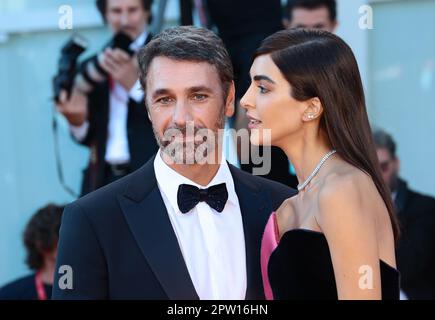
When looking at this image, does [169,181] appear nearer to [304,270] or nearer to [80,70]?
[304,270]

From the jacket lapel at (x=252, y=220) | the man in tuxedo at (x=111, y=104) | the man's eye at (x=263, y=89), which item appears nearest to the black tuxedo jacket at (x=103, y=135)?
the man in tuxedo at (x=111, y=104)

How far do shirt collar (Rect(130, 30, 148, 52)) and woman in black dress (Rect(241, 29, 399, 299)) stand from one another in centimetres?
178

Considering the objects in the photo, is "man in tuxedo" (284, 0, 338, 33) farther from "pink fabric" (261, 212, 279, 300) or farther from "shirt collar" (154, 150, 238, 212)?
"pink fabric" (261, 212, 279, 300)

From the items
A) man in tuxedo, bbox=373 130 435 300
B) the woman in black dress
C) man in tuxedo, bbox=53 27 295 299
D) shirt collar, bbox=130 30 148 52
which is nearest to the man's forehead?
man in tuxedo, bbox=53 27 295 299

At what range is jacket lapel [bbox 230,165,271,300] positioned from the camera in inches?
103

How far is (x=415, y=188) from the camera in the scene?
4871 mm

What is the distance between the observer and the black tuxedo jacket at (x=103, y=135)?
425 centimetres

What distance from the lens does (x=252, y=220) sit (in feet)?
8.95

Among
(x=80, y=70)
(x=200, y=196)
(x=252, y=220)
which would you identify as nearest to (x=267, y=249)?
(x=252, y=220)

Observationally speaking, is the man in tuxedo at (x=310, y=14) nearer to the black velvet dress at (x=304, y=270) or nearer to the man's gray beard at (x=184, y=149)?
the man's gray beard at (x=184, y=149)

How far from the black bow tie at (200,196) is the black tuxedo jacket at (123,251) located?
69 mm

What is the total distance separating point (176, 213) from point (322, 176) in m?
0.49

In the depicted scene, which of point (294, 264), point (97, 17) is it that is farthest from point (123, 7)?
point (294, 264)
